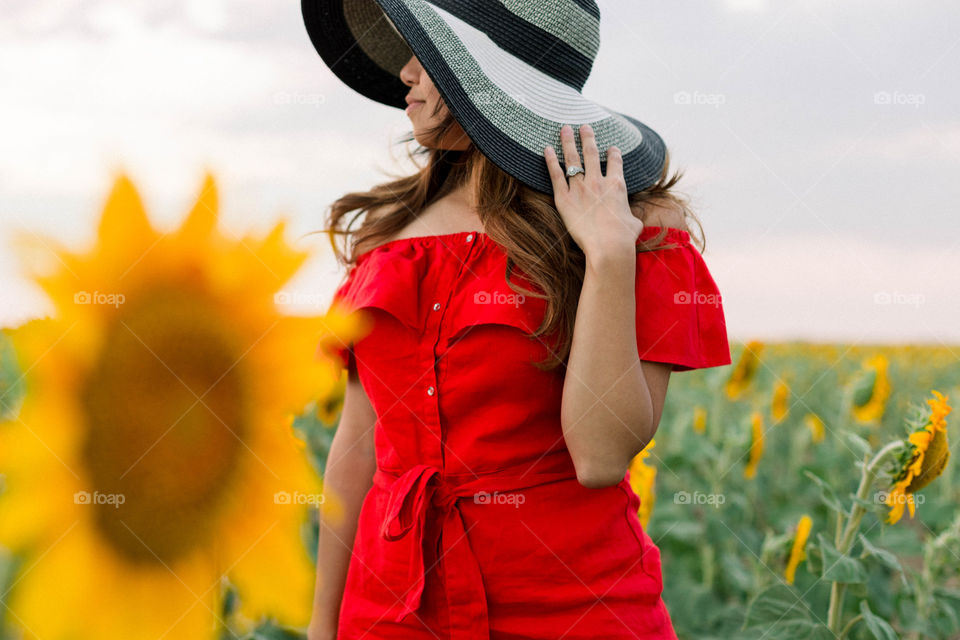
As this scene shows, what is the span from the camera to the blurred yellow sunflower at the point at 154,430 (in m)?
0.42

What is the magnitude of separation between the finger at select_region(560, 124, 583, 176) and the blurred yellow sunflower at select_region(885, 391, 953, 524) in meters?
1.03

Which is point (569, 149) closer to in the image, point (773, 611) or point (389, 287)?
point (389, 287)

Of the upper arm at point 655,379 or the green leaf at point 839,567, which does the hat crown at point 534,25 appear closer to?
the upper arm at point 655,379

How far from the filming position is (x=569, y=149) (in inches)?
41.8

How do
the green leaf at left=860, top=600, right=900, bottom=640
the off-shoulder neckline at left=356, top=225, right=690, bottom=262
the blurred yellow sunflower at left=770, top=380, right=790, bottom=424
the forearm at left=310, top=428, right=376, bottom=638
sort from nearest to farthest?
the off-shoulder neckline at left=356, top=225, right=690, bottom=262 < the forearm at left=310, top=428, right=376, bottom=638 < the green leaf at left=860, top=600, right=900, bottom=640 < the blurred yellow sunflower at left=770, top=380, right=790, bottom=424

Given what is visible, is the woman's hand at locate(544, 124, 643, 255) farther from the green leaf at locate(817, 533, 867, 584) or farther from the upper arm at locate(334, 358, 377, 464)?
the green leaf at locate(817, 533, 867, 584)

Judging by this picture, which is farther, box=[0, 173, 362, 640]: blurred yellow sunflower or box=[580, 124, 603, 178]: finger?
box=[580, 124, 603, 178]: finger

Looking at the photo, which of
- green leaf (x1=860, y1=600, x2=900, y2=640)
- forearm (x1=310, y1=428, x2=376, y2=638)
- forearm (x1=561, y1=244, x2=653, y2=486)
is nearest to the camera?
forearm (x1=561, y1=244, x2=653, y2=486)

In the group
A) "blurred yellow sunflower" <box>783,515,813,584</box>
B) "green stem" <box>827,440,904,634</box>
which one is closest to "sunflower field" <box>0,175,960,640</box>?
"green stem" <box>827,440,904,634</box>

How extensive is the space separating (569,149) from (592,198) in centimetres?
8

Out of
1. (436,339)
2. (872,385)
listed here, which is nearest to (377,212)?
(436,339)

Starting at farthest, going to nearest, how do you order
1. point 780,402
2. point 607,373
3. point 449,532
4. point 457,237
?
point 780,402 → point 457,237 → point 449,532 → point 607,373

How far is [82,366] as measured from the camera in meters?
0.42

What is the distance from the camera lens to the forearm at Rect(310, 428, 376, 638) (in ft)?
4.10
